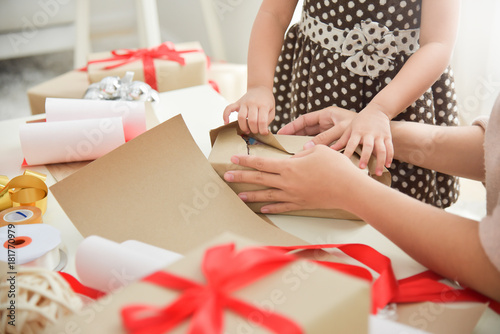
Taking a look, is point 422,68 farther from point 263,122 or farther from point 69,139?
point 69,139

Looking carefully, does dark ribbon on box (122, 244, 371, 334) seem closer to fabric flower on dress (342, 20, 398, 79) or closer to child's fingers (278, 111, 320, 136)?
child's fingers (278, 111, 320, 136)

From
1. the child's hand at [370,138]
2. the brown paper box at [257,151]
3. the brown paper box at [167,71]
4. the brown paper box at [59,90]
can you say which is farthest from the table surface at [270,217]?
the brown paper box at [59,90]

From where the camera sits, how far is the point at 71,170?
3.17 feet

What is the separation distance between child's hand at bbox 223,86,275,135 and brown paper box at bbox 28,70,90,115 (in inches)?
27.9

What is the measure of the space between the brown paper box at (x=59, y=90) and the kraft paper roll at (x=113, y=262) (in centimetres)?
101

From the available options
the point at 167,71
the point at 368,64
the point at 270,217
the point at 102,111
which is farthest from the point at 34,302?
the point at 167,71

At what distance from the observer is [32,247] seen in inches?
25.8

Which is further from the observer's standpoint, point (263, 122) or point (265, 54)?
point (265, 54)

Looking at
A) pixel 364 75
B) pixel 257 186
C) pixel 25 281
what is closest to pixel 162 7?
pixel 364 75

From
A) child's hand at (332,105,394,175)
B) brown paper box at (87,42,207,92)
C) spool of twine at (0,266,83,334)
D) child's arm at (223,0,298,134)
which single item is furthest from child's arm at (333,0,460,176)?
brown paper box at (87,42,207,92)

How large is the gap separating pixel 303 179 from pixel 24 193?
0.45 meters

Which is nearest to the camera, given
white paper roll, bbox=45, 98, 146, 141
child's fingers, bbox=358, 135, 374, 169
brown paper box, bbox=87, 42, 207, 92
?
child's fingers, bbox=358, 135, 374, 169

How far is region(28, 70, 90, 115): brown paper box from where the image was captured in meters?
1.54

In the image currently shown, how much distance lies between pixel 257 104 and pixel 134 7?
224 centimetres
